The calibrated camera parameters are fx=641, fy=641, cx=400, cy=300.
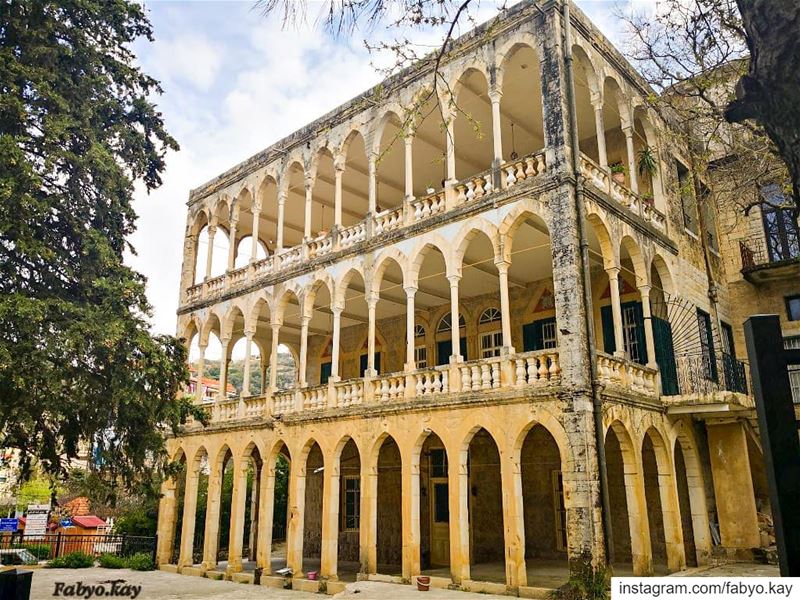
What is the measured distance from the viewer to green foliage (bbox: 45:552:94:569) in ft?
68.6

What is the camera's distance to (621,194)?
51.9 ft

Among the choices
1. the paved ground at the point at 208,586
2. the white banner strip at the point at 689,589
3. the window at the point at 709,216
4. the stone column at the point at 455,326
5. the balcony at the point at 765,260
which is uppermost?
the window at the point at 709,216

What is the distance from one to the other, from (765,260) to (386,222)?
11.2 m

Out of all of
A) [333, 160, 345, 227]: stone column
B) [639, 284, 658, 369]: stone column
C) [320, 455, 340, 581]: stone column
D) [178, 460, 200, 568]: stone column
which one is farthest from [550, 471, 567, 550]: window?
[178, 460, 200, 568]: stone column

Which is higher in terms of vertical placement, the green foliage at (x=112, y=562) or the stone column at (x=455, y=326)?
the stone column at (x=455, y=326)

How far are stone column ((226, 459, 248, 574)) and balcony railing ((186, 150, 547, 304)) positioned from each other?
624 cm

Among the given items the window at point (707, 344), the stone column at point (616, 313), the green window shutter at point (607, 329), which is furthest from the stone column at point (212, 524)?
the window at point (707, 344)

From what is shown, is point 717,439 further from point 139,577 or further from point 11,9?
point 11,9

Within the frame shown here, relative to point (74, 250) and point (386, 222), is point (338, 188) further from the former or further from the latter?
point (74, 250)

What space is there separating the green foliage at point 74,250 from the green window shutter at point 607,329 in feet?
35.4

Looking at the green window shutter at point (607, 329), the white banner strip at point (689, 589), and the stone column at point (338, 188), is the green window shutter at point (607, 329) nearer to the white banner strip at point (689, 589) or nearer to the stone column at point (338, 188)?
the stone column at point (338, 188)

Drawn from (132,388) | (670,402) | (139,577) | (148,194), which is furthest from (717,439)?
(139,577)

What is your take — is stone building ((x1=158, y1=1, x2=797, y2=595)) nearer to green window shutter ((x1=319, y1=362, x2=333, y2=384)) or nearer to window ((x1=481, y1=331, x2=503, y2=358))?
window ((x1=481, y1=331, x2=503, y2=358))

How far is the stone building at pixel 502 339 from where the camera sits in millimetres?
13477
